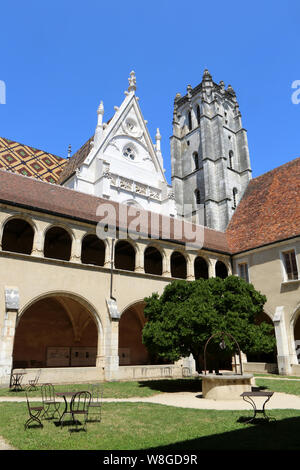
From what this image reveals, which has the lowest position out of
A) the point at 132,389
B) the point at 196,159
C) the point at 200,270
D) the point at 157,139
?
the point at 132,389

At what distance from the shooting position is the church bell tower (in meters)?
35.8

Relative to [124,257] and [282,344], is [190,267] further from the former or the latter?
[282,344]

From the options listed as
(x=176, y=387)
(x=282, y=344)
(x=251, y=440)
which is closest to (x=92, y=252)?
(x=176, y=387)

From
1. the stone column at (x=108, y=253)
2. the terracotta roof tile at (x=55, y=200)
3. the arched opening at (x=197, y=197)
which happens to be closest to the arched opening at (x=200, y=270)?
the terracotta roof tile at (x=55, y=200)

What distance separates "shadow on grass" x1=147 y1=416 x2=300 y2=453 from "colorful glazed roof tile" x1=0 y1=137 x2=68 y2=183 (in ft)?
85.5

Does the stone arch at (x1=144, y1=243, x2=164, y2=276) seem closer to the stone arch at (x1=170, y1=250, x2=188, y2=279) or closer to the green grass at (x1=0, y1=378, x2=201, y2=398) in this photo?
the stone arch at (x1=170, y1=250, x2=188, y2=279)

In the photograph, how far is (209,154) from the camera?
3762 centimetres

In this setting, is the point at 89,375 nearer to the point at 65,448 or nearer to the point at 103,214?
the point at 103,214

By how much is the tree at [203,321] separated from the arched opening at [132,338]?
904 centimetres

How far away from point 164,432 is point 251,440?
1.56 metres

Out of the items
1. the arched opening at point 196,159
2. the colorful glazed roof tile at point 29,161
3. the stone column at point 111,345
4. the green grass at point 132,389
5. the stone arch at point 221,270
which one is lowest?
the green grass at point 132,389

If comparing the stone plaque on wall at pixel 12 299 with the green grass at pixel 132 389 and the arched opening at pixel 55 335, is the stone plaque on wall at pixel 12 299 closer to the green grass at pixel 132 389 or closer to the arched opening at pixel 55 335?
the green grass at pixel 132 389

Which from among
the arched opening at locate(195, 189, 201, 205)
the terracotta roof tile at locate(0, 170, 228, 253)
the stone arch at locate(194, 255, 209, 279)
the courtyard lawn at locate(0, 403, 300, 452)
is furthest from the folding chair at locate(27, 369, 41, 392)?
the arched opening at locate(195, 189, 201, 205)

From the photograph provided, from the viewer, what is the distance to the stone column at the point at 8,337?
13884mm
